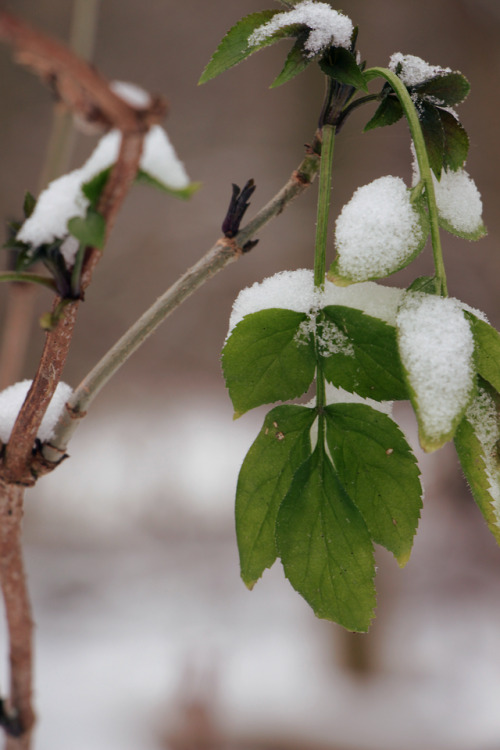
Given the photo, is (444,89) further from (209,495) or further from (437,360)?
(209,495)

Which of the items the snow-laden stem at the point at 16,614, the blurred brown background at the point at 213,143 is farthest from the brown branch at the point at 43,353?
the blurred brown background at the point at 213,143

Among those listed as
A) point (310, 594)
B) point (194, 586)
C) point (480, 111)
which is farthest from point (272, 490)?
point (194, 586)

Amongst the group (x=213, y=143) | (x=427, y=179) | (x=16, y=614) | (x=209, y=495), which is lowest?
(x=16, y=614)

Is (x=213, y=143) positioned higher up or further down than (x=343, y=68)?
higher up

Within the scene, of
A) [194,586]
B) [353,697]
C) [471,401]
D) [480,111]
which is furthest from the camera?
[194,586]

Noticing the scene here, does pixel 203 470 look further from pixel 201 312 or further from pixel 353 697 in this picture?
pixel 353 697

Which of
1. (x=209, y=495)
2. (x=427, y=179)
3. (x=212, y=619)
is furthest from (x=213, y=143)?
(x=427, y=179)

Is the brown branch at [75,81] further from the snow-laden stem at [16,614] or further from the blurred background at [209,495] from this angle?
the blurred background at [209,495]
